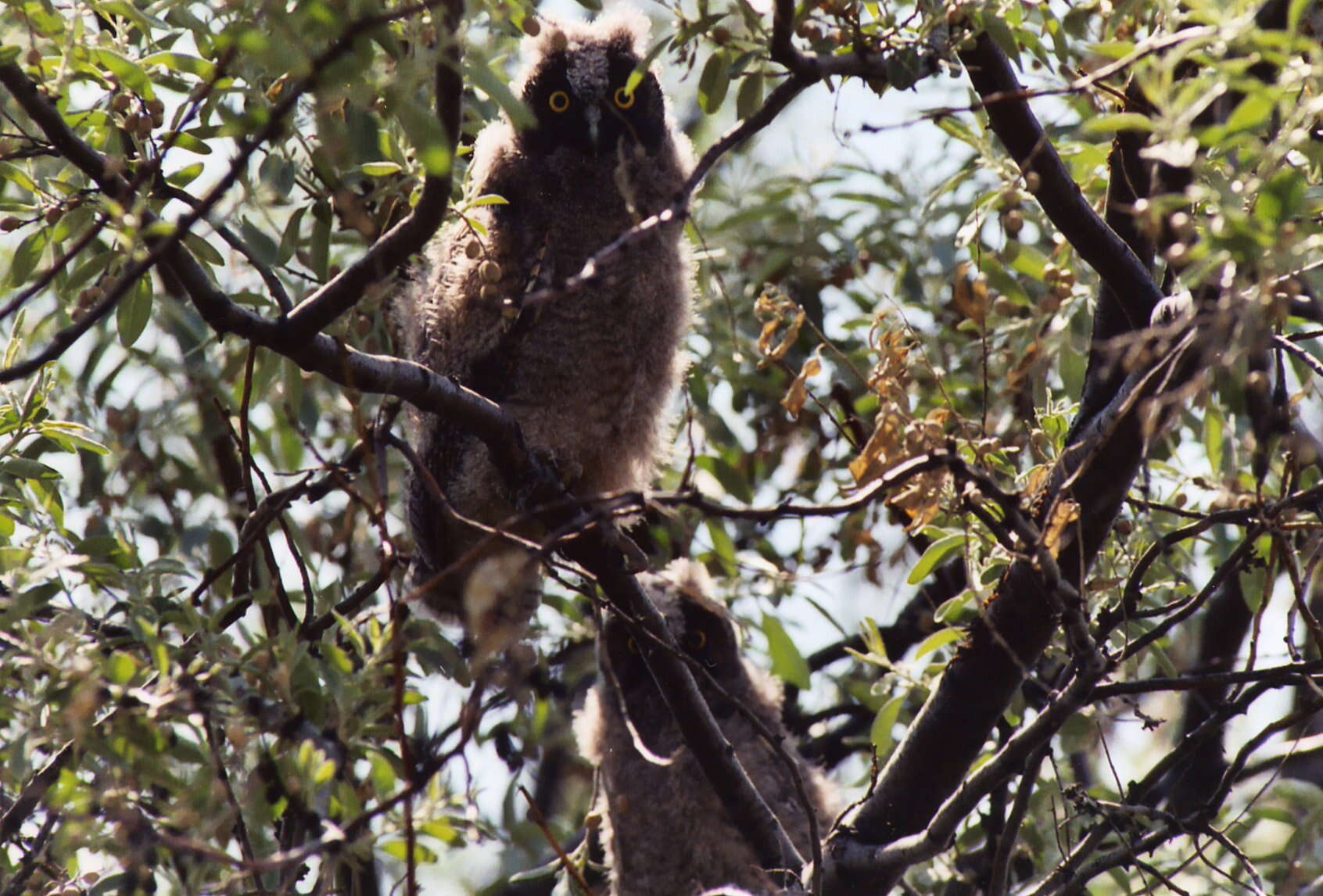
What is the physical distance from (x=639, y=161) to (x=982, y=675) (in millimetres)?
1714

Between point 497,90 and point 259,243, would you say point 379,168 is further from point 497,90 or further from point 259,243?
point 497,90

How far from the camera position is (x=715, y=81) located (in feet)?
8.54

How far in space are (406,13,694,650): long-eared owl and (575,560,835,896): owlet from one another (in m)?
0.54

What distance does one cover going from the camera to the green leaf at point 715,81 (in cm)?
258

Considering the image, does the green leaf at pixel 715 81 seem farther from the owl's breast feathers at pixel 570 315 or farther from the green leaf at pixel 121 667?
the green leaf at pixel 121 667

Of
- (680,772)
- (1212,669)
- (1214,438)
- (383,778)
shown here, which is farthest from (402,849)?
(1212,669)

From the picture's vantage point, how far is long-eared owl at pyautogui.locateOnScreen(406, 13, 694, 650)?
3498 millimetres

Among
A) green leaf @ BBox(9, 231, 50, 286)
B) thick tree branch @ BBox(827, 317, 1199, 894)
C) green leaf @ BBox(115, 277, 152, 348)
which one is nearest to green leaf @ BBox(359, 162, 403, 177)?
green leaf @ BBox(115, 277, 152, 348)

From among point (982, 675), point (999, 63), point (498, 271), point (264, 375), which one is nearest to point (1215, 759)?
point (982, 675)

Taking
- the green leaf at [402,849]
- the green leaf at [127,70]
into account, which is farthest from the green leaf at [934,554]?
the green leaf at [127,70]

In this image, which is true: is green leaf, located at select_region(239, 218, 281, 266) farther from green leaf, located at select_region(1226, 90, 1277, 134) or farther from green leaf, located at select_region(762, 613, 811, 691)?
green leaf, located at select_region(1226, 90, 1277, 134)

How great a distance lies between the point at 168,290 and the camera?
3.59 meters

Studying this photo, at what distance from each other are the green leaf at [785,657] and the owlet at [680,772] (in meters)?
0.16

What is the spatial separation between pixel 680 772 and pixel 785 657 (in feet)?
2.59
